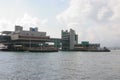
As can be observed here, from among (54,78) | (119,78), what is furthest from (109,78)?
(54,78)

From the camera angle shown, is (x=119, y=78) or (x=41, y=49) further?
(x=41, y=49)

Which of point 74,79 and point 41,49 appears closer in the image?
point 74,79

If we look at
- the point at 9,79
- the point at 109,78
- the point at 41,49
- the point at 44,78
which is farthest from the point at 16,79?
the point at 41,49

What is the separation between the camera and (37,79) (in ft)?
131

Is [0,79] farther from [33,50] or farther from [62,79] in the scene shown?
[33,50]

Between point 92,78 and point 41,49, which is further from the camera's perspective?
point 41,49

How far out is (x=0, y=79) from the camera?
131 feet

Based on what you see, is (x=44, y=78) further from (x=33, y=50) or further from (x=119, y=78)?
(x=33, y=50)

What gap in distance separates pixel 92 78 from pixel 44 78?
7719 millimetres

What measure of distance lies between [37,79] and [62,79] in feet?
12.9

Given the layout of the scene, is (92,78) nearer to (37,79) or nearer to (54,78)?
(54,78)

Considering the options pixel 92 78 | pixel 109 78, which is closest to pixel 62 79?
pixel 92 78

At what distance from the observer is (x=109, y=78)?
41.8 m

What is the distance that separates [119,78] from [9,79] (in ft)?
57.6
